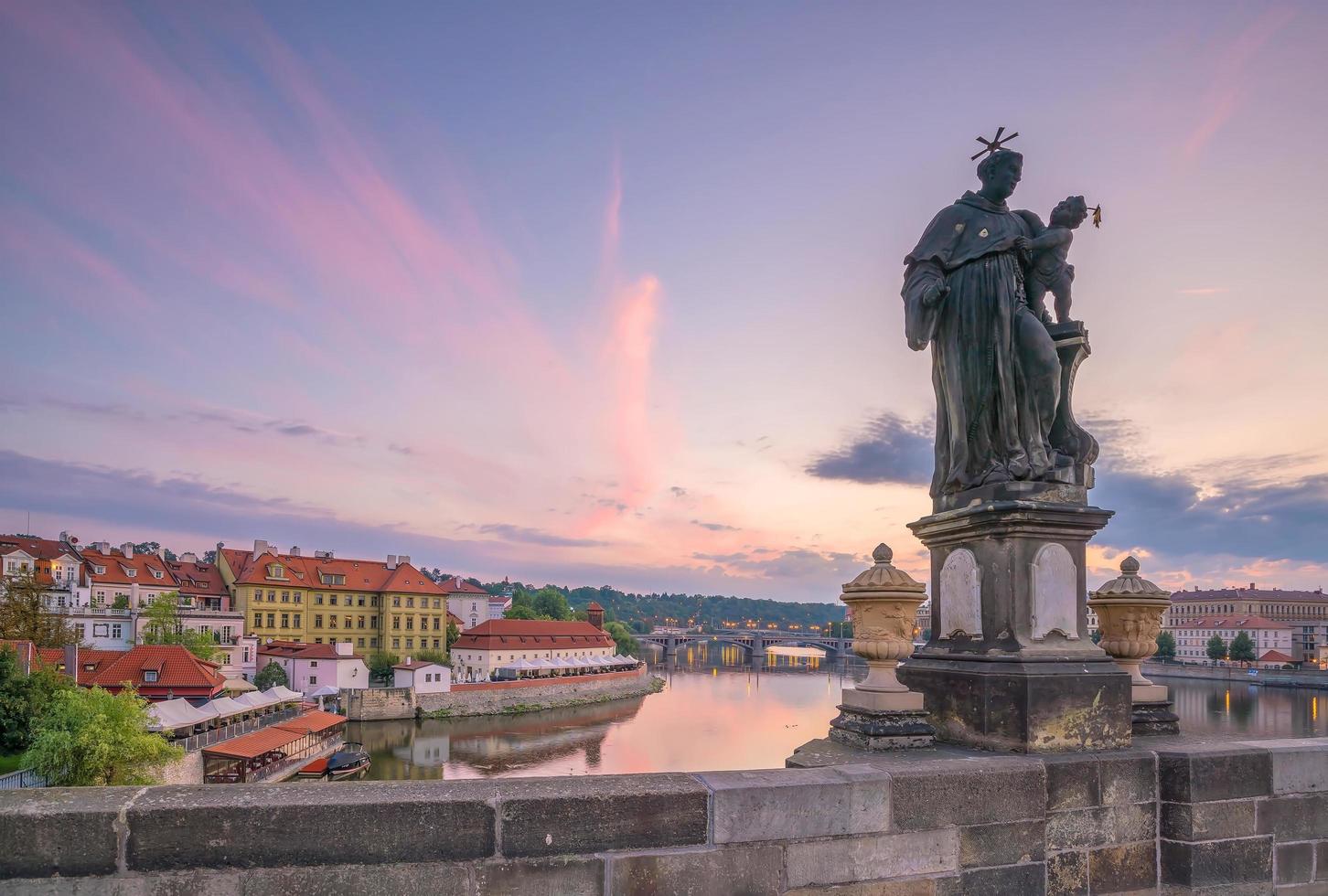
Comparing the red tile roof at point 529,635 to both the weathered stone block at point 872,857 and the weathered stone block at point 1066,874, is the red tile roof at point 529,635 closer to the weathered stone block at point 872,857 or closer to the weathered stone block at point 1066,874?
the weathered stone block at point 1066,874

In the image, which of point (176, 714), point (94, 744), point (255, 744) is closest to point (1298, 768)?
point (94, 744)

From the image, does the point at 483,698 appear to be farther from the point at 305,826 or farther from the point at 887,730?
the point at 305,826

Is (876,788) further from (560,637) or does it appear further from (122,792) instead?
(560,637)

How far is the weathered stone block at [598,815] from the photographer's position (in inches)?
118

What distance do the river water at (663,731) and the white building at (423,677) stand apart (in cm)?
274

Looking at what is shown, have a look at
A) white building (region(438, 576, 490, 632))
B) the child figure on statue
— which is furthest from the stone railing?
white building (region(438, 576, 490, 632))

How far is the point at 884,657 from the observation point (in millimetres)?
4289

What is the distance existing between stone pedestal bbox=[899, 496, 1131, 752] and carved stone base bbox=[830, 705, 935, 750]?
10.6 inches

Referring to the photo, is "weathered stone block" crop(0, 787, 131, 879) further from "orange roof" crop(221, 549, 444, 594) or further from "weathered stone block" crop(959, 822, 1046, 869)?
"orange roof" crop(221, 549, 444, 594)

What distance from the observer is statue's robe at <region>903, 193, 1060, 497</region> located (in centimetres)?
467

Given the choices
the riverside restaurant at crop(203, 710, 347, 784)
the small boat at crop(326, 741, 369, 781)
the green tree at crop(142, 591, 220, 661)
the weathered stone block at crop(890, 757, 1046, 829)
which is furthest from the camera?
the green tree at crop(142, 591, 220, 661)

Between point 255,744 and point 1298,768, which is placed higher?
point 1298,768

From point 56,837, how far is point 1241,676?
120028 mm

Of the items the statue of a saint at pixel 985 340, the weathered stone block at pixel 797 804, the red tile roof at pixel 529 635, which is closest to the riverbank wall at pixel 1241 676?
the red tile roof at pixel 529 635
